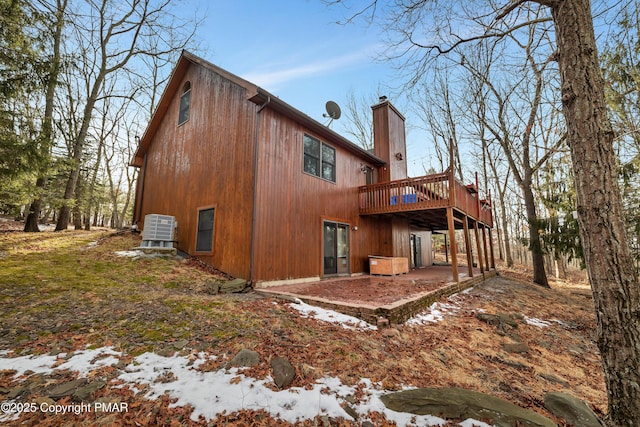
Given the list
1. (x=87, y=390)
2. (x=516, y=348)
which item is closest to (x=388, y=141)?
(x=516, y=348)

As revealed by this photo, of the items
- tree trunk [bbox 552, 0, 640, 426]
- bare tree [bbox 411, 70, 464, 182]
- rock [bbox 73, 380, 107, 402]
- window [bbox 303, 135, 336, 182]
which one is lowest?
rock [bbox 73, 380, 107, 402]

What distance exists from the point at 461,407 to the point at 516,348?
3.03 meters

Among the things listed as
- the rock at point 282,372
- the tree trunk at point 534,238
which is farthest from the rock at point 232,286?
the tree trunk at point 534,238

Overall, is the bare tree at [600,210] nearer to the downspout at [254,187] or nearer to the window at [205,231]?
the downspout at [254,187]

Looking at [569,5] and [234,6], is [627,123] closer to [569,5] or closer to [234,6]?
[569,5]

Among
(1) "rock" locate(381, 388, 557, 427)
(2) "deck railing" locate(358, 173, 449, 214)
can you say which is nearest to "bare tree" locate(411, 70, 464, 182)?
(2) "deck railing" locate(358, 173, 449, 214)

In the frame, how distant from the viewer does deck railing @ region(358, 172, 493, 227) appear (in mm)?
8805

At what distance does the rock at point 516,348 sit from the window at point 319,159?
6782 mm

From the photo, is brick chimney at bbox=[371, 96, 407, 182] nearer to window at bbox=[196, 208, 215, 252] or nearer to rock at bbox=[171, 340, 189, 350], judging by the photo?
window at bbox=[196, 208, 215, 252]

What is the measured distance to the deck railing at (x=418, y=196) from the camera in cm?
880

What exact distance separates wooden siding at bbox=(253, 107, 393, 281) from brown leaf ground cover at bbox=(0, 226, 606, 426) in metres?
1.93

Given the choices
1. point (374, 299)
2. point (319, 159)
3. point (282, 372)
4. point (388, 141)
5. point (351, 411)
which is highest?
point (388, 141)

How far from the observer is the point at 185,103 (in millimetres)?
10805

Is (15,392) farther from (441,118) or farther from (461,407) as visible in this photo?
(441,118)
